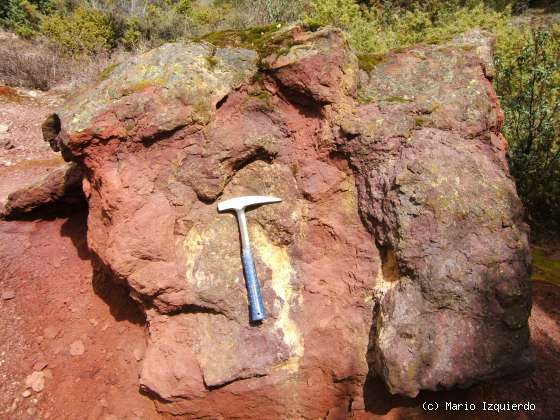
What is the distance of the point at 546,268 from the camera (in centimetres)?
403

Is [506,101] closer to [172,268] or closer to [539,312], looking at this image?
[539,312]

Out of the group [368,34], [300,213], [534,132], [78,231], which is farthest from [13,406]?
[368,34]

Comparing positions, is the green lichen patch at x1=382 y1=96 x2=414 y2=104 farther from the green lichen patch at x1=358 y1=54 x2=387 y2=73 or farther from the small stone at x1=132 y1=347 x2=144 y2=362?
the small stone at x1=132 y1=347 x2=144 y2=362

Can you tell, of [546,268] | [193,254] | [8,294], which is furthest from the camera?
[546,268]

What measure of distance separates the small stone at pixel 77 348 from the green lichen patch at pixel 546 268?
413cm

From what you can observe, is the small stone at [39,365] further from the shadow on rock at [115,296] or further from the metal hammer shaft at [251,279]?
the metal hammer shaft at [251,279]

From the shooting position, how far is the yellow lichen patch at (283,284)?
251 centimetres

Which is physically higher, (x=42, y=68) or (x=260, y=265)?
(x=42, y=68)

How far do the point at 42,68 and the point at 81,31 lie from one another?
175 cm

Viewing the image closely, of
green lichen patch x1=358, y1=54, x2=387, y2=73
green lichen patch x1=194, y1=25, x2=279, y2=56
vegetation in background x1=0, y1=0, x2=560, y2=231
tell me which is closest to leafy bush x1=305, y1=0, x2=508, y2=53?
vegetation in background x1=0, y1=0, x2=560, y2=231

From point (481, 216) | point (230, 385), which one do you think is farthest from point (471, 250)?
point (230, 385)

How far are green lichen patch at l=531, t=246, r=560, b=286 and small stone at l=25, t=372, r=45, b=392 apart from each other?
4350 millimetres

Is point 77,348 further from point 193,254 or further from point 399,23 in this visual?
point 399,23

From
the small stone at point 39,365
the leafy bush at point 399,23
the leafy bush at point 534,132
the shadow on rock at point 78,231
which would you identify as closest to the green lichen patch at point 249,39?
the shadow on rock at point 78,231
